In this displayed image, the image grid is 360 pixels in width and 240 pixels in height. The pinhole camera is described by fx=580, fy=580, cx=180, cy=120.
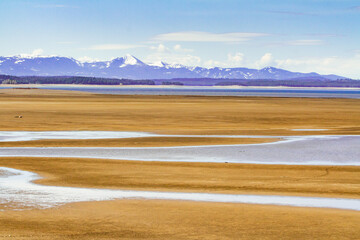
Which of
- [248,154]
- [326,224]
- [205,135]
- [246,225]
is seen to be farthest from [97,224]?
[205,135]

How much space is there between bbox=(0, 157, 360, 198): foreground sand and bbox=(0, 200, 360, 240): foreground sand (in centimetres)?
216

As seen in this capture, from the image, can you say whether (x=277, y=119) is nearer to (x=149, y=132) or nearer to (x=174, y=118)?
(x=174, y=118)

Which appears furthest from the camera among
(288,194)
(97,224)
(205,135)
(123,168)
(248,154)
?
(205,135)

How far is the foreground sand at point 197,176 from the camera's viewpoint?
14102 mm

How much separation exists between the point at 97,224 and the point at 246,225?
104 inches

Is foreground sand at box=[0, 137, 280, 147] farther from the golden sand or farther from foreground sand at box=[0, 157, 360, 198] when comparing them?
foreground sand at box=[0, 157, 360, 198]

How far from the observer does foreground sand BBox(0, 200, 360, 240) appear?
959 centimetres

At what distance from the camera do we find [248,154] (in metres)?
21.2

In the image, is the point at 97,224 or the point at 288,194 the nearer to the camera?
the point at 97,224

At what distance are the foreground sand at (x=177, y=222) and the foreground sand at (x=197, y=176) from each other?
2161 mm

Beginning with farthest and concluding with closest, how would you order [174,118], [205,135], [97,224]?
[174,118] → [205,135] → [97,224]

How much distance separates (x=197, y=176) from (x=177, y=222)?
18.3 ft

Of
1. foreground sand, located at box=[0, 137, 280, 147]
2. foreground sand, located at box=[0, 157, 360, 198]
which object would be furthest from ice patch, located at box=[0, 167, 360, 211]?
foreground sand, located at box=[0, 137, 280, 147]

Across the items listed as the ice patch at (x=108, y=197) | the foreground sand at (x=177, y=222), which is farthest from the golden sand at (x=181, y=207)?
the ice patch at (x=108, y=197)
